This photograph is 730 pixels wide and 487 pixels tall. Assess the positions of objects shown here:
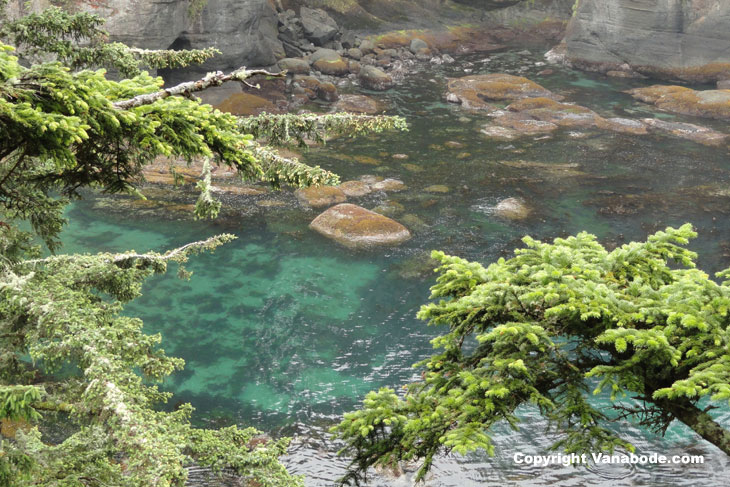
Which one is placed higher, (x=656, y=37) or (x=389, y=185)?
(x=656, y=37)

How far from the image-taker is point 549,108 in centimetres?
3369

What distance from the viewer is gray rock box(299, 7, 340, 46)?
4169 cm

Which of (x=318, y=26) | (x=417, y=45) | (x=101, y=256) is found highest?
(x=101, y=256)


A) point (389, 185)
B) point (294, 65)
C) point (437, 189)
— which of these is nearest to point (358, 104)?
point (294, 65)

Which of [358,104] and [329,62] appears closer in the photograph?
[358,104]

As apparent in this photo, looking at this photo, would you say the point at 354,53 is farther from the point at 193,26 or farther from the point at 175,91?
the point at 175,91

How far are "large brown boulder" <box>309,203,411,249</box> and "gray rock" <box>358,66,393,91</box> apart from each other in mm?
17151

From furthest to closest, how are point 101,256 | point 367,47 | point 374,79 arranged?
point 367,47, point 374,79, point 101,256

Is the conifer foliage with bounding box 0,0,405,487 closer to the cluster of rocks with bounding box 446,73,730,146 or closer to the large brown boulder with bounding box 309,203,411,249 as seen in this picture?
the large brown boulder with bounding box 309,203,411,249

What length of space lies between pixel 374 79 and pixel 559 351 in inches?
1304

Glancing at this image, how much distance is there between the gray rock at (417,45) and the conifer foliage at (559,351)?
4036 cm

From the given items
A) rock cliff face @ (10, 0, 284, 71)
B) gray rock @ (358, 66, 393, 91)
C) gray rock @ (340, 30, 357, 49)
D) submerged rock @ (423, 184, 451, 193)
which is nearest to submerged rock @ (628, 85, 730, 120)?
gray rock @ (358, 66, 393, 91)

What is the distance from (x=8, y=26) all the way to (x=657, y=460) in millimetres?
12773

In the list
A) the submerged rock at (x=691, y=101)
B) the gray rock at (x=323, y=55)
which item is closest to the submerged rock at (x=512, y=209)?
the submerged rock at (x=691, y=101)
